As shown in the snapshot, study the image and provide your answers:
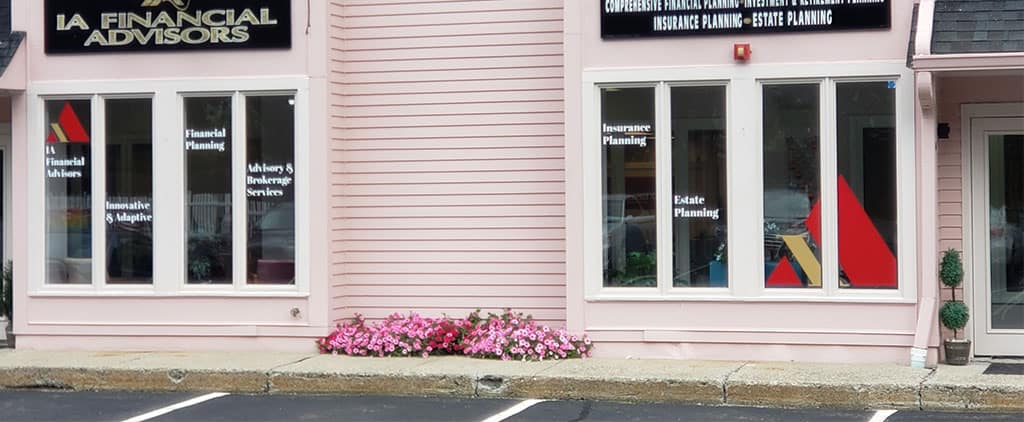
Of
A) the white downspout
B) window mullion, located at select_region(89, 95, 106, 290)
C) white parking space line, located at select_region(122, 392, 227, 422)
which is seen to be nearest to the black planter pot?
the white downspout

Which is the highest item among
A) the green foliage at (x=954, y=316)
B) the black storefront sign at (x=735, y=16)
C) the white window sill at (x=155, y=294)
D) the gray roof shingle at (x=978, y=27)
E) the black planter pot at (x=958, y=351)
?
the black storefront sign at (x=735, y=16)

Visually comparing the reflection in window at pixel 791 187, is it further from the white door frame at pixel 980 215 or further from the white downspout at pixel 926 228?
the white door frame at pixel 980 215

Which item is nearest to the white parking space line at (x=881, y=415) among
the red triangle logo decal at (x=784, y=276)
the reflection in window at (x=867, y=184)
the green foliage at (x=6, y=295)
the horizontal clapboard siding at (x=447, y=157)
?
the reflection in window at (x=867, y=184)

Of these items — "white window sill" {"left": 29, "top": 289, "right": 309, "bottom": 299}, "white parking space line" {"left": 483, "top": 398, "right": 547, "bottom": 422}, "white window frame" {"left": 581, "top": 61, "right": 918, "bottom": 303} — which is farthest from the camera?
"white window sill" {"left": 29, "top": 289, "right": 309, "bottom": 299}

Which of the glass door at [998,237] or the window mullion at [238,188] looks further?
the window mullion at [238,188]

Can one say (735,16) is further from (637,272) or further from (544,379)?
(544,379)

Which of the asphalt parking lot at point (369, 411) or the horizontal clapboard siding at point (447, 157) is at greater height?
the horizontal clapboard siding at point (447, 157)

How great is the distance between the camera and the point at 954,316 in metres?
11.9

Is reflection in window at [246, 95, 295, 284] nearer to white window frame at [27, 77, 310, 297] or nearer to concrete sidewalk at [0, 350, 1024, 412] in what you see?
white window frame at [27, 77, 310, 297]

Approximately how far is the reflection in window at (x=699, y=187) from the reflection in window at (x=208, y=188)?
167 inches

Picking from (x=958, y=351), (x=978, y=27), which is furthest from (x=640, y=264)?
(x=978, y=27)

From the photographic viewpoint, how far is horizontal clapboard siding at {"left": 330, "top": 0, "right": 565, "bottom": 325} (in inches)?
525

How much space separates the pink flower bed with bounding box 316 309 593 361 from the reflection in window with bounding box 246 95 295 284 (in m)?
0.88

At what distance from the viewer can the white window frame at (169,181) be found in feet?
43.6
